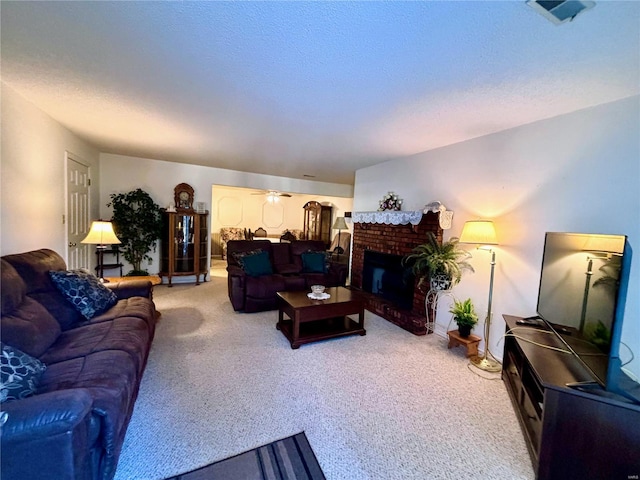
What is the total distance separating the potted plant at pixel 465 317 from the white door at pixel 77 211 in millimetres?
4667

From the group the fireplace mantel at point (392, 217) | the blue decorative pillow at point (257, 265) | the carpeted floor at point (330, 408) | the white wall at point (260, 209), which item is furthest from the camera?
the white wall at point (260, 209)

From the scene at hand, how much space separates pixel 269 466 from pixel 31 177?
318 centimetres

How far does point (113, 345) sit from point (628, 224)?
365 centimetres

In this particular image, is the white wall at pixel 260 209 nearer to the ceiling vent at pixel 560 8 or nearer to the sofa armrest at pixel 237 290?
the sofa armrest at pixel 237 290

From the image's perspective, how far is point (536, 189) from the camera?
2.48 metres

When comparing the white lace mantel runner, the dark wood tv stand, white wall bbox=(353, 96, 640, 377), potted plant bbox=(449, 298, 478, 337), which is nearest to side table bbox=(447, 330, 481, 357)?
potted plant bbox=(449, 298, 478, 337)

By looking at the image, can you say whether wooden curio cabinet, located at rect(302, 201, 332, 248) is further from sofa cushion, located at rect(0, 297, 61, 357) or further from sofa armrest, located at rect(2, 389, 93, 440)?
sofa armrest, located at rect(2, 389, 93, 440)

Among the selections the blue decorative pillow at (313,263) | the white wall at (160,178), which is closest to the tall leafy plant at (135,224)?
the white wall at (160,178)

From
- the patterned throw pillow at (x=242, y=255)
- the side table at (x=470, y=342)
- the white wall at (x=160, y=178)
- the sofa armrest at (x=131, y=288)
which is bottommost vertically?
Result: the side table at (x=470, y=342)

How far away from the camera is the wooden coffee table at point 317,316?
9.66 feet

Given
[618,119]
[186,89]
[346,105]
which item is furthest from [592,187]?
[186,89]

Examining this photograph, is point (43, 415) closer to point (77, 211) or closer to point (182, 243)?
point (77, 211)

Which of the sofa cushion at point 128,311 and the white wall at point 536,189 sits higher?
the white wall at point 536,189

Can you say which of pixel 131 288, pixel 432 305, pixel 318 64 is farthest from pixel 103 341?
pixel 432 305
